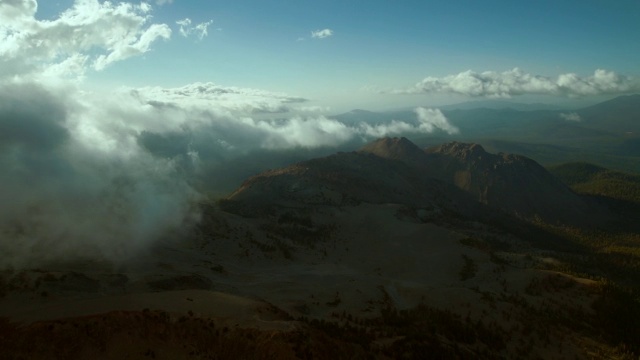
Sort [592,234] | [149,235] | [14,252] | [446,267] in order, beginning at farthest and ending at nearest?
[592,234]
[446,267]
[149,235]
[14,252]

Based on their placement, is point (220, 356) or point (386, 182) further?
point (386, 182)

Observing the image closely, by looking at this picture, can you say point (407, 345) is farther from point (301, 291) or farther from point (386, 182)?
point (386, 182)

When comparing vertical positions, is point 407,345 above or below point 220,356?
below

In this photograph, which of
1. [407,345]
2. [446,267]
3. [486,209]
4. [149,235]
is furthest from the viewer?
[486,209]

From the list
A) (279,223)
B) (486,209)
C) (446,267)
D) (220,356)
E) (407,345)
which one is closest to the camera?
(220,356)

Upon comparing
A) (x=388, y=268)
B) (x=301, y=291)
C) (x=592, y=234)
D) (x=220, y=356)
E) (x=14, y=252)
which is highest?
(x=14, y=252)

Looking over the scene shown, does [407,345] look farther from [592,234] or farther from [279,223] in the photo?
Result: [592,234]

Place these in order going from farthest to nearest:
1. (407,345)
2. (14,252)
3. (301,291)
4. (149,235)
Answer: (149,235) → (301,291) → (14,252) → (407,345)

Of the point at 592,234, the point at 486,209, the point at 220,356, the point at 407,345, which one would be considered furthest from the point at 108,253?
the point at 592,234

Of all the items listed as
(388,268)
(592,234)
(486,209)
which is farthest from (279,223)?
(592,234)
